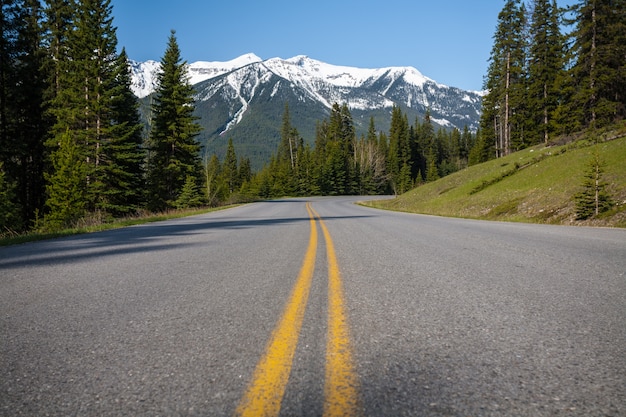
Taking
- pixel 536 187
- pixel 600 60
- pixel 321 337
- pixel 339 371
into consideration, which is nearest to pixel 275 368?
pixel 339 371

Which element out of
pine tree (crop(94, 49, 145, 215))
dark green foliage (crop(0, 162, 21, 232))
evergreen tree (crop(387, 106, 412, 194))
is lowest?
dark green foliage (crop(0, 162, 21, 232))

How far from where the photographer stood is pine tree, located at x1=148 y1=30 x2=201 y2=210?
31688 mm

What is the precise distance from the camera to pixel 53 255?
6.26m

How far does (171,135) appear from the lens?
3209 cm

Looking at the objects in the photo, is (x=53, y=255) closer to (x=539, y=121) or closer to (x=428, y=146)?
(x=539, y=121)

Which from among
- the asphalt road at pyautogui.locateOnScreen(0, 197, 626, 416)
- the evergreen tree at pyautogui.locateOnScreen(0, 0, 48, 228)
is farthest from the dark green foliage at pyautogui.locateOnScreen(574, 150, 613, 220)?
the evergreen tree at pyautogui.locateOnScreen(0, 0, 48, 228)

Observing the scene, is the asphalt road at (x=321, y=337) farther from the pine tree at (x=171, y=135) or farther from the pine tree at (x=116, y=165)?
the pine tree at (x=171, y=135)

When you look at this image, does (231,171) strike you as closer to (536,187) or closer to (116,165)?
(116,165)

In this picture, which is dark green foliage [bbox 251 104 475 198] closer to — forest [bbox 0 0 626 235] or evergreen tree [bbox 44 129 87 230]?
forest [bbox 0 0 626 235]

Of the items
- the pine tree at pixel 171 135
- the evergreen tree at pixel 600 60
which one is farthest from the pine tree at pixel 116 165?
the evergreen tree at pixel 600 60

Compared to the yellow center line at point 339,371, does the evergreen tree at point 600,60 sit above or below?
above

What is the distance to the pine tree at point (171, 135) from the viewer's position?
31688 millimetres

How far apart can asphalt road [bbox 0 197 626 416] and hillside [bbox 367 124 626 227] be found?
1100 centimetres

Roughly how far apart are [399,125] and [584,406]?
93.5 meters
